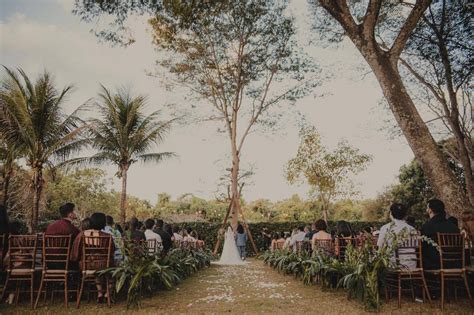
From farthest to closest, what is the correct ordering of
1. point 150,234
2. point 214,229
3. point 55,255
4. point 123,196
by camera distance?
point 214,229 < point 123,196 < point 150,234 < point 55,255

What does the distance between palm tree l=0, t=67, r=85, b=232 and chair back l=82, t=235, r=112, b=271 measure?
9228 mm

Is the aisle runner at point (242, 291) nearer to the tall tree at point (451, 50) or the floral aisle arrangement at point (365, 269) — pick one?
the floral aisle arrangement at point (365, 269)

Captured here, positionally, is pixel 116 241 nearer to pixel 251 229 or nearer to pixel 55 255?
pixel 55 255

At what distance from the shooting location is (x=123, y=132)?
19.2 m

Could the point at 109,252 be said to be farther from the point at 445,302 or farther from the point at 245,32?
the point at 245,32

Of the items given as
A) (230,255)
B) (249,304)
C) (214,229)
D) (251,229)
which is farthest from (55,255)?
(251,229)

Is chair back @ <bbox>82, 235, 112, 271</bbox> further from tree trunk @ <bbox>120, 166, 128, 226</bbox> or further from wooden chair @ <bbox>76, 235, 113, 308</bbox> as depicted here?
tree trunk @ <bbox>120, 166, 128, 226</bbox>

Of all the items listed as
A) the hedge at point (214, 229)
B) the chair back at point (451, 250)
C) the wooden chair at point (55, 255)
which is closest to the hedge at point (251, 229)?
the hedge at point (214, 229)

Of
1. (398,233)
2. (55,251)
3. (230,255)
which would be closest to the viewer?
(398,233)

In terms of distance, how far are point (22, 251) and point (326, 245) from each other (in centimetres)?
610

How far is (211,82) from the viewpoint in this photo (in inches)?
819

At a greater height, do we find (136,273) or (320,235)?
(320,235)

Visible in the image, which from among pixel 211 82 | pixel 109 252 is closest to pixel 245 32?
pixel 211 82

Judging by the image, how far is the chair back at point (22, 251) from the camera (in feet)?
20.0
